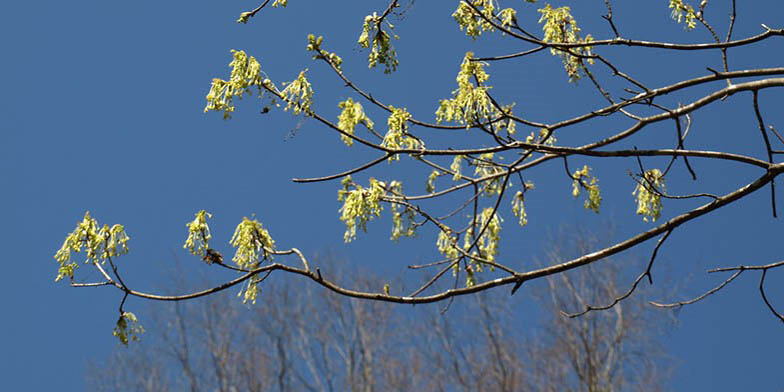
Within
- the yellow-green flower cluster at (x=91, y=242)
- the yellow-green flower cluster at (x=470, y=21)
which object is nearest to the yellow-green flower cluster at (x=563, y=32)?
the yellow-green flower cluster at (x=470, y=21)

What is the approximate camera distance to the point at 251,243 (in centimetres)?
348

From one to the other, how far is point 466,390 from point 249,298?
42.0 feet

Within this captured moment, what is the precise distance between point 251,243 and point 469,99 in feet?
3.43

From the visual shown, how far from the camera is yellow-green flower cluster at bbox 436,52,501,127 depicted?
337cm

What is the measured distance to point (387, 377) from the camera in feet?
57.1

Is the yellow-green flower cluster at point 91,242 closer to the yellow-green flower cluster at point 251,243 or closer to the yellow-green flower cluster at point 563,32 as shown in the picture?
the yellow-green flower cluster at point 251,243

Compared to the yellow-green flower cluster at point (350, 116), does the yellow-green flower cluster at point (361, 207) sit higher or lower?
lower

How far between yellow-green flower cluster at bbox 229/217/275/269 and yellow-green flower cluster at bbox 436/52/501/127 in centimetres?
92

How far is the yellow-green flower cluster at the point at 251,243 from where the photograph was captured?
11.4 feet

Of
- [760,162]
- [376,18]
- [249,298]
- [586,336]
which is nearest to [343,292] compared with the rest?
[249,298]

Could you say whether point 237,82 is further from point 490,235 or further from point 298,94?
point 490,235

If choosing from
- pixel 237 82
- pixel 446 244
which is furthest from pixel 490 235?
pixel 237 82

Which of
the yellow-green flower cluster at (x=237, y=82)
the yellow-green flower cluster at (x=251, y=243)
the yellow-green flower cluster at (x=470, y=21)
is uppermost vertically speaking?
the yellow-green flower cluster at (x=470, y=21)

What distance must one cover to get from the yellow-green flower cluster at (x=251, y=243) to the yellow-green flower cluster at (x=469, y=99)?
0.92 meters
